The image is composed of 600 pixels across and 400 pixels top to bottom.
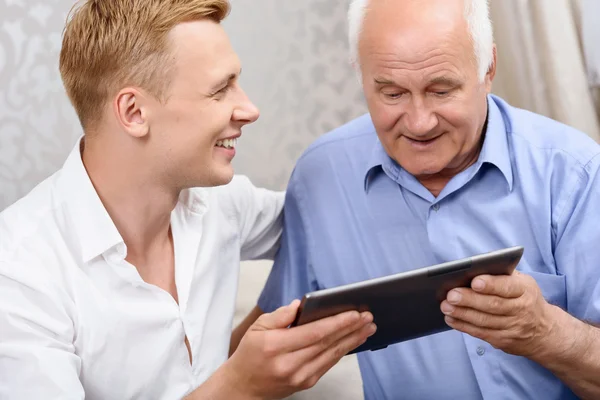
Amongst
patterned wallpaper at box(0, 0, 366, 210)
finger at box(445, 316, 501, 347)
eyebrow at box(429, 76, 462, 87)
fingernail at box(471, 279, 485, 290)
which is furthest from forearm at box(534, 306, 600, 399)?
patterned wallpaper at box(0, 0, 366, 210)

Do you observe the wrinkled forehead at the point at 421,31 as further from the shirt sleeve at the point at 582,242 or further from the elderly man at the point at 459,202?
the shirt sleeve at the point at 582,242

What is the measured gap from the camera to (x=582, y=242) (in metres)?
1.58

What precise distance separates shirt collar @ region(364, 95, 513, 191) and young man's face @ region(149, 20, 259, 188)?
32 cm

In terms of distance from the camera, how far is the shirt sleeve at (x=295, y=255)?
1.84m

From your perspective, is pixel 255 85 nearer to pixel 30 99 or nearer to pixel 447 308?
pixel 30 99

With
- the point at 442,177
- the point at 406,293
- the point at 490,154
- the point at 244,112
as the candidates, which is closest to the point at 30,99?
the point at 244,112

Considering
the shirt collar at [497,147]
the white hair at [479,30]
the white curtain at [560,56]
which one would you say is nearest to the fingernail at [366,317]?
the shirt collar at [497,147]

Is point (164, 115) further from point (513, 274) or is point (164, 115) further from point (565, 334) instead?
point (565, 334)

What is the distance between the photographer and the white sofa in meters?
1.90

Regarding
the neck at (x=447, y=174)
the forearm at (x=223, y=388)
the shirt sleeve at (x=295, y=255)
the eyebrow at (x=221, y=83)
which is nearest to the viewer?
the forearm at (x=223, y=388)

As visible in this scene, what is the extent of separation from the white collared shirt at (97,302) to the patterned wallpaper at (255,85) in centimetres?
86

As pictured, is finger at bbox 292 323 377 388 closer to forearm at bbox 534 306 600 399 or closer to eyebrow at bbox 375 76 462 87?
forearm at bbox 534 306 600 399

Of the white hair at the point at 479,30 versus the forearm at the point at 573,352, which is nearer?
the forearm at the point at 573,352

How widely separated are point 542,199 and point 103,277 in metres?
0.85
